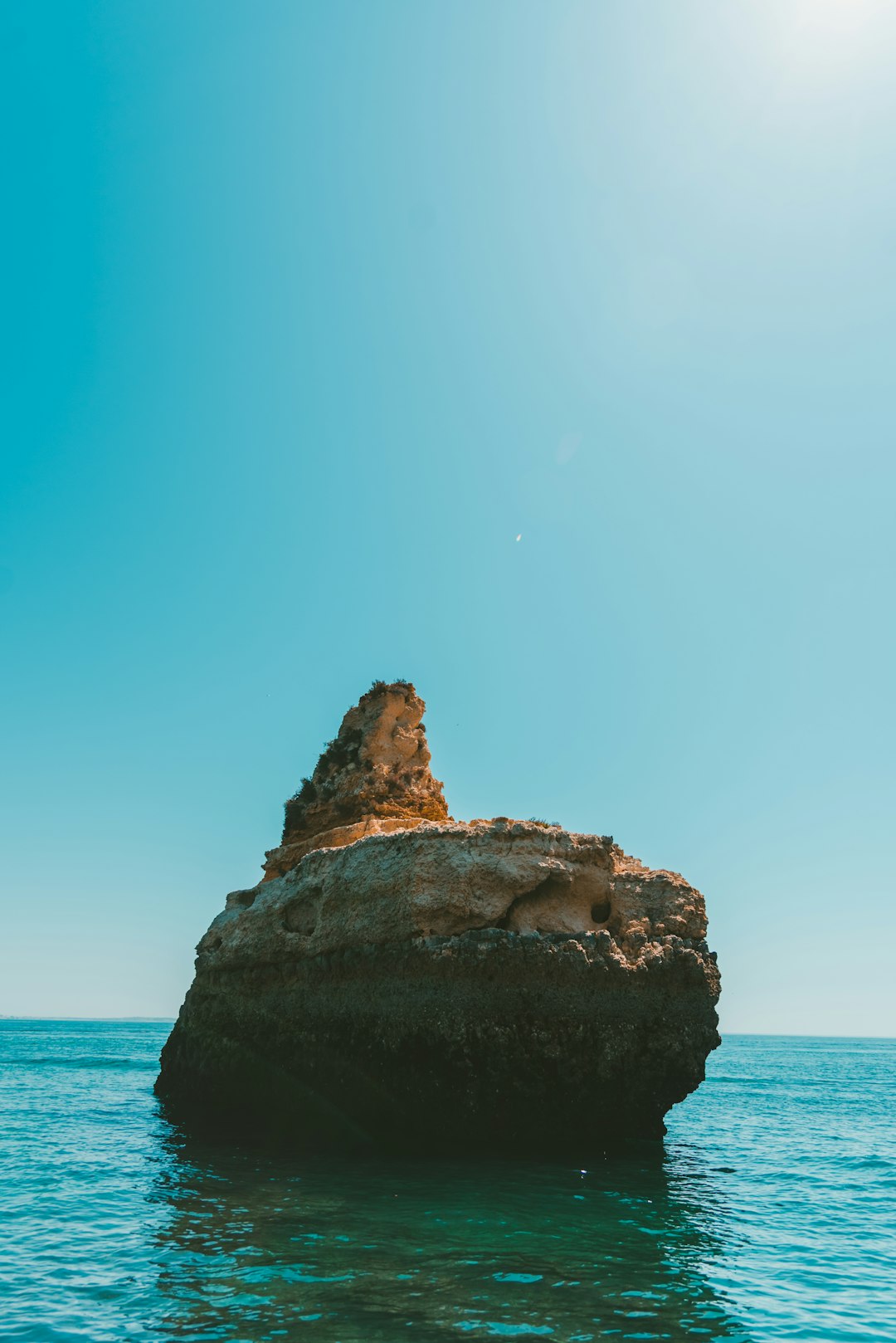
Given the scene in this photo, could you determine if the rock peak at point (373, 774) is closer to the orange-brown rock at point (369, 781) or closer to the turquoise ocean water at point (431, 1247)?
the orange-brown rock at point (369, 781)

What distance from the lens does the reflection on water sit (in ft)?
23.1

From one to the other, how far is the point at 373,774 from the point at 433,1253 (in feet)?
42.1

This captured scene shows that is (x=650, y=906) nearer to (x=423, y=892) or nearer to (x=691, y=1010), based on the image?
(x=691, y=1010)

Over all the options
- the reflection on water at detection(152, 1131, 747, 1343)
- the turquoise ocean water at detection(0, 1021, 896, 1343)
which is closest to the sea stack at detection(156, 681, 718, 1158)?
the turquoise ocean water at detection(0, 1021, 896, 1343)

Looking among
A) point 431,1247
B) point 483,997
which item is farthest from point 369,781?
point 431,1247

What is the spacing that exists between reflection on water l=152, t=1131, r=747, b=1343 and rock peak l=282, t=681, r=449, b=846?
340 inches

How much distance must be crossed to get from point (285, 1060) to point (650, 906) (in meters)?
7.62

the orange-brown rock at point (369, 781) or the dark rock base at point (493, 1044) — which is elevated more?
the orange-brown rock at point (369, 781)

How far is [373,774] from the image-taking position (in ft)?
69.2

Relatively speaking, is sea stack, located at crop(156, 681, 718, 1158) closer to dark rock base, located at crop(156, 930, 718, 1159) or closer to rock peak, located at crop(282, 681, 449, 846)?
dark rock base, located at crop(156, 930, 718, 1159)

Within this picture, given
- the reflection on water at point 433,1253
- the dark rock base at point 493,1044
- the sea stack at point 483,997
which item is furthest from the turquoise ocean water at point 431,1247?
the sea stack at point 483,997

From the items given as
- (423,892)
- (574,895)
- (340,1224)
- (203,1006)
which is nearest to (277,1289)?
(340,1224)

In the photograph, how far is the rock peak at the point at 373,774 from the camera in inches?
824

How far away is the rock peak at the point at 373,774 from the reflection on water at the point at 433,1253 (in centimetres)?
864
